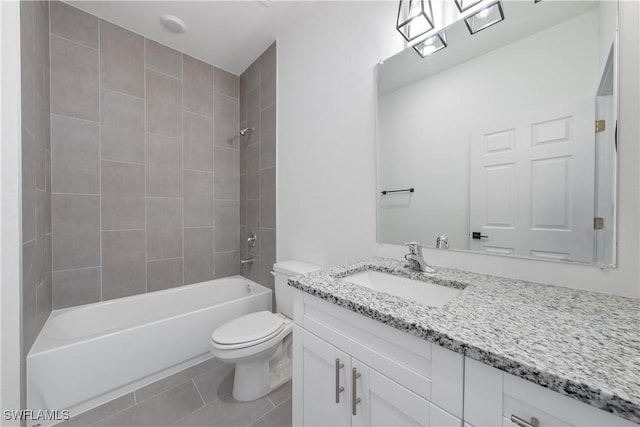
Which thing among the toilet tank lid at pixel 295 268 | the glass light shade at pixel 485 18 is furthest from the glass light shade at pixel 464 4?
the toilet tank lid at pixel 295 268

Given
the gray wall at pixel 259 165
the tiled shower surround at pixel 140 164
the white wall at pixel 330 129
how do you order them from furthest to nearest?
the gray wall at pixel 259 165 < the tiled shower surround at pixel 140 164 < the white wall at pixel 330 129

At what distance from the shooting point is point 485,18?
98 cm

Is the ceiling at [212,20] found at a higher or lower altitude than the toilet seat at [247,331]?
higher

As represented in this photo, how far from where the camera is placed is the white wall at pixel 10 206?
3.20 ft

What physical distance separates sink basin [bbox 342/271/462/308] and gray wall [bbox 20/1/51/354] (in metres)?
1.57

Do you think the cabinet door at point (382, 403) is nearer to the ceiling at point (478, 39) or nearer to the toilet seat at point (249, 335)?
the toilet seat at point (249, 335)

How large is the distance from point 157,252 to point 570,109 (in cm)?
274

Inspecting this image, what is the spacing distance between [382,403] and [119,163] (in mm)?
2401

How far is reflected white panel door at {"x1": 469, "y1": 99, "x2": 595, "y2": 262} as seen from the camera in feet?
2.61

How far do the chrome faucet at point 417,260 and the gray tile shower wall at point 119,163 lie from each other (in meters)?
1.83

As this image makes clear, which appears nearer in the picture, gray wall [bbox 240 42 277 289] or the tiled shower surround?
the tiled shower surround

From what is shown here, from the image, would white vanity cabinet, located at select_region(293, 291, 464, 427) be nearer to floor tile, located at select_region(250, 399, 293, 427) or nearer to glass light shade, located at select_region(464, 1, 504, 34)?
floor tile, located at select_region(250, 399, 293, 427)

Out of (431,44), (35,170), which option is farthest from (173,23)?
(431,44)

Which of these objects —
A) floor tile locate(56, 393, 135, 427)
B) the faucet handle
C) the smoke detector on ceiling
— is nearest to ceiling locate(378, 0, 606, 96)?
the faucet handle
